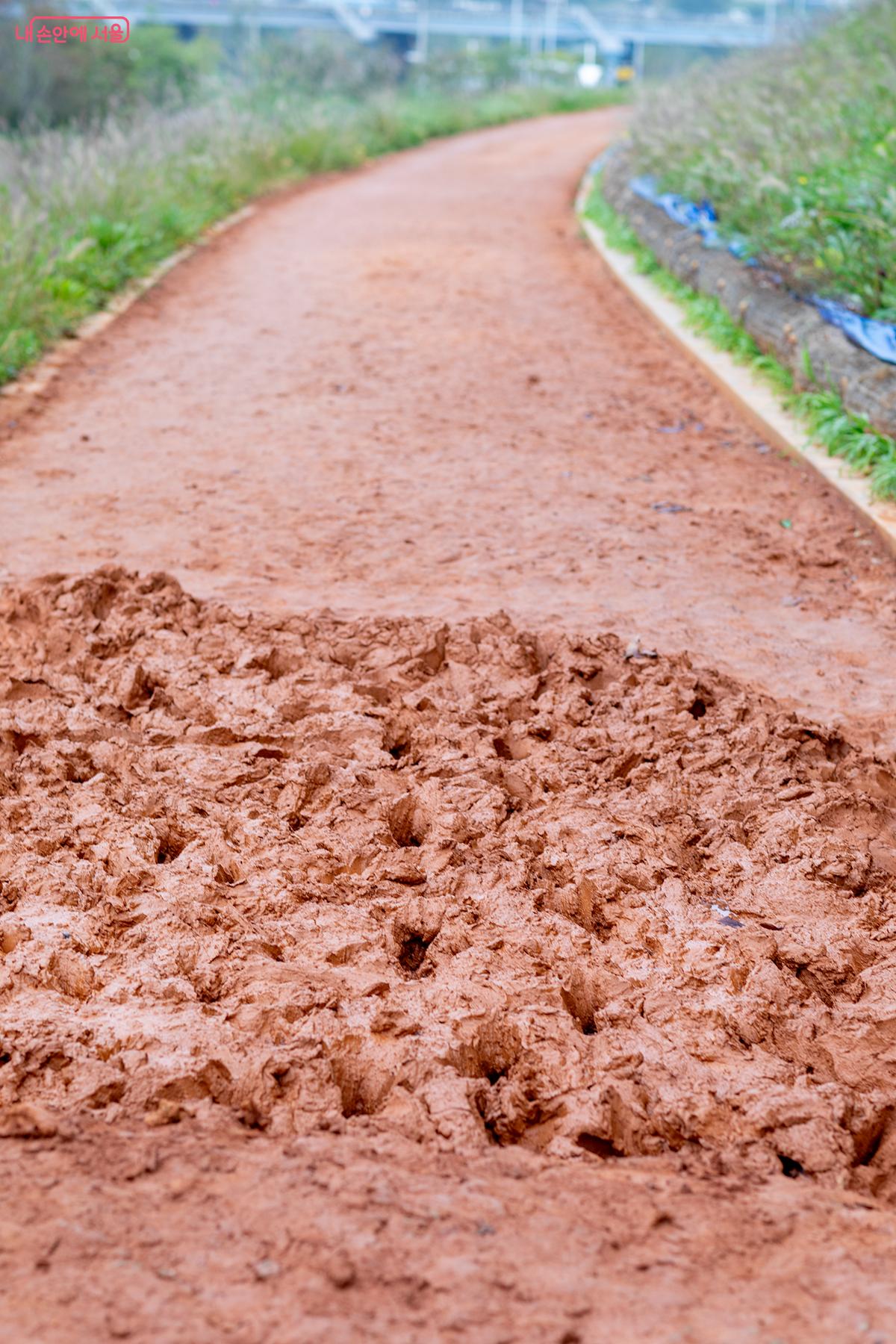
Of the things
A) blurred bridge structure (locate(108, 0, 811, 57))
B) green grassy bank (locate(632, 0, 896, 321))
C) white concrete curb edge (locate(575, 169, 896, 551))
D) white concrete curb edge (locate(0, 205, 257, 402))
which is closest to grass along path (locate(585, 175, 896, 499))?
white concrete curb edge (locate(575, 169, 896, 551))

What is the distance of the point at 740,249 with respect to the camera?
7254mm

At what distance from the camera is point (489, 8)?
39969mm

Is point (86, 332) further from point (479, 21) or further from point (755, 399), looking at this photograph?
point (479, 21)

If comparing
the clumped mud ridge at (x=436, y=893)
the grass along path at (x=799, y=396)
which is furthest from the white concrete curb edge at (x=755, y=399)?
the clumped mud ridge at (x=436, y=893)

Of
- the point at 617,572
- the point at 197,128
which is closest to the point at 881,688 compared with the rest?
the point at 617,572

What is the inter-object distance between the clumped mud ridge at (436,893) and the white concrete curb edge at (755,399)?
169 centimetres

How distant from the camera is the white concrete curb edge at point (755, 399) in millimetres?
4609

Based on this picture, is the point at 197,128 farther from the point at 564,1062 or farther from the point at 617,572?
the point at 564,1062

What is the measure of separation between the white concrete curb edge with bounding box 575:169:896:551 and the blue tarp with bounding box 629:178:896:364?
454 millimetres

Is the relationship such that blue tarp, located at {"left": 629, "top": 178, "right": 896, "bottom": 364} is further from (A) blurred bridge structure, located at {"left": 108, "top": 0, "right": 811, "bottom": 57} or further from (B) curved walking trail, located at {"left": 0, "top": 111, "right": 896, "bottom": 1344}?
(A) blurred bridge structure, located at {"left": 108, "top": 0, "right": 811, "bottom": 57}

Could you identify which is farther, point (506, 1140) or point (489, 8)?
point (489, 8)

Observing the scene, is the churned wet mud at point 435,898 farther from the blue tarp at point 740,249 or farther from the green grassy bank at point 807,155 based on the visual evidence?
the green grassy bank at point 807,155

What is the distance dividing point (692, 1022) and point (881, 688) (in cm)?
162

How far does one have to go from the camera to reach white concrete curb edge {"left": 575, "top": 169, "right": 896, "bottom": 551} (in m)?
4.61
